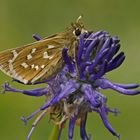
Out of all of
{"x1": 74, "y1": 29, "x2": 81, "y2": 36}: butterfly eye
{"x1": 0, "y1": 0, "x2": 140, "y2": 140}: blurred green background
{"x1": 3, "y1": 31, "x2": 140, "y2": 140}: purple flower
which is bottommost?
{"x1": 3, "y1": 31, "x2": 140, "y2": 140}: purple flower

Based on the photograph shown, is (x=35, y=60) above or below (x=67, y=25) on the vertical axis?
below

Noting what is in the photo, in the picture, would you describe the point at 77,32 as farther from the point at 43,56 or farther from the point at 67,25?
the point at 67,25

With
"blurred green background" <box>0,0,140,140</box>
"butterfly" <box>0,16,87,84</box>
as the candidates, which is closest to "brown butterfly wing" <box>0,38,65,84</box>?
"butterfly" <box>0,16,87,84</box>

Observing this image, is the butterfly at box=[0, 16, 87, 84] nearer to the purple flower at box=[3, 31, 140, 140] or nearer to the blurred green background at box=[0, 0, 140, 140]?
the purple flower at box=[3, 31, 140, 140]

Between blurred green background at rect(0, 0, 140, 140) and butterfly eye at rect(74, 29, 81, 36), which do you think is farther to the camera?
blurred green background at rect(0, 0, 140, 140)

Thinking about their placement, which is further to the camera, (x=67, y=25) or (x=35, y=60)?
(x=67, y=25)

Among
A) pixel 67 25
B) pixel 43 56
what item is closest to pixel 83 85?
pixel 43 56

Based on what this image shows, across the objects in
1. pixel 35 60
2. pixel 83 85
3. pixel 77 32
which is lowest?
pixel 83 85
